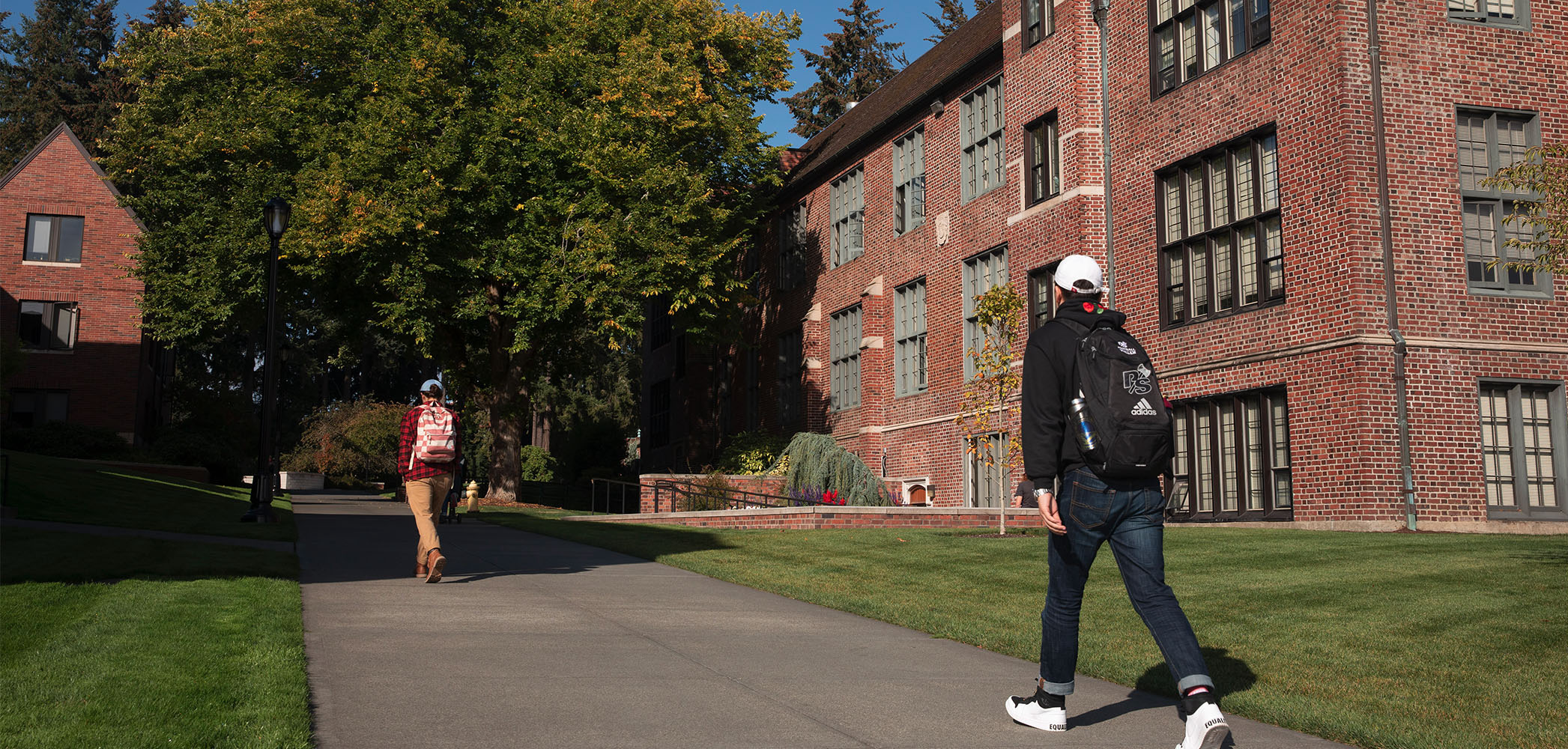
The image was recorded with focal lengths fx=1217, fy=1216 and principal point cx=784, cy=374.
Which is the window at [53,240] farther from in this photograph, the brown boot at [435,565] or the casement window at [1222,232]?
the brown boot at [435,565]

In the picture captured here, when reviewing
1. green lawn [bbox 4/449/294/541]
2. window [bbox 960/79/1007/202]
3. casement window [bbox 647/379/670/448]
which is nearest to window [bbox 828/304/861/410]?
window [bbox 960/79/1007/202]

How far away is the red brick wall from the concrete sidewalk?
1325 inches

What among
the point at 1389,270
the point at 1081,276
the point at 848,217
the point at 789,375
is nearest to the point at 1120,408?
the point at 1081,276

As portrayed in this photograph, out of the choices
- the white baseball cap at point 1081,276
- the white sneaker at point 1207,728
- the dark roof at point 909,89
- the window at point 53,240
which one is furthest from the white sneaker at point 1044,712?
the window at point 53,240

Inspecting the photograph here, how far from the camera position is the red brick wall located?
Answer: 129 feet

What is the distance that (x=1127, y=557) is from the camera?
5.31m

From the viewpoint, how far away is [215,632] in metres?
7.22

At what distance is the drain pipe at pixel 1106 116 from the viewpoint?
2281cm

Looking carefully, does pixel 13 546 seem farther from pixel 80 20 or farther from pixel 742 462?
pixel 80 20

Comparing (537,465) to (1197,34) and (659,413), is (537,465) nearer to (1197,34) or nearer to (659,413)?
(659,413)

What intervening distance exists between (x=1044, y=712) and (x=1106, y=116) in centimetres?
1952

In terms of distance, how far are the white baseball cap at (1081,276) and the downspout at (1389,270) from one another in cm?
1373

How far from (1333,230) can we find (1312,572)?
27.7ft

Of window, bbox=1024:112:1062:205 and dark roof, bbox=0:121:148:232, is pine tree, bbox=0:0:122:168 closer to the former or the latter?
dark roof, bbox=0:121:148:232
